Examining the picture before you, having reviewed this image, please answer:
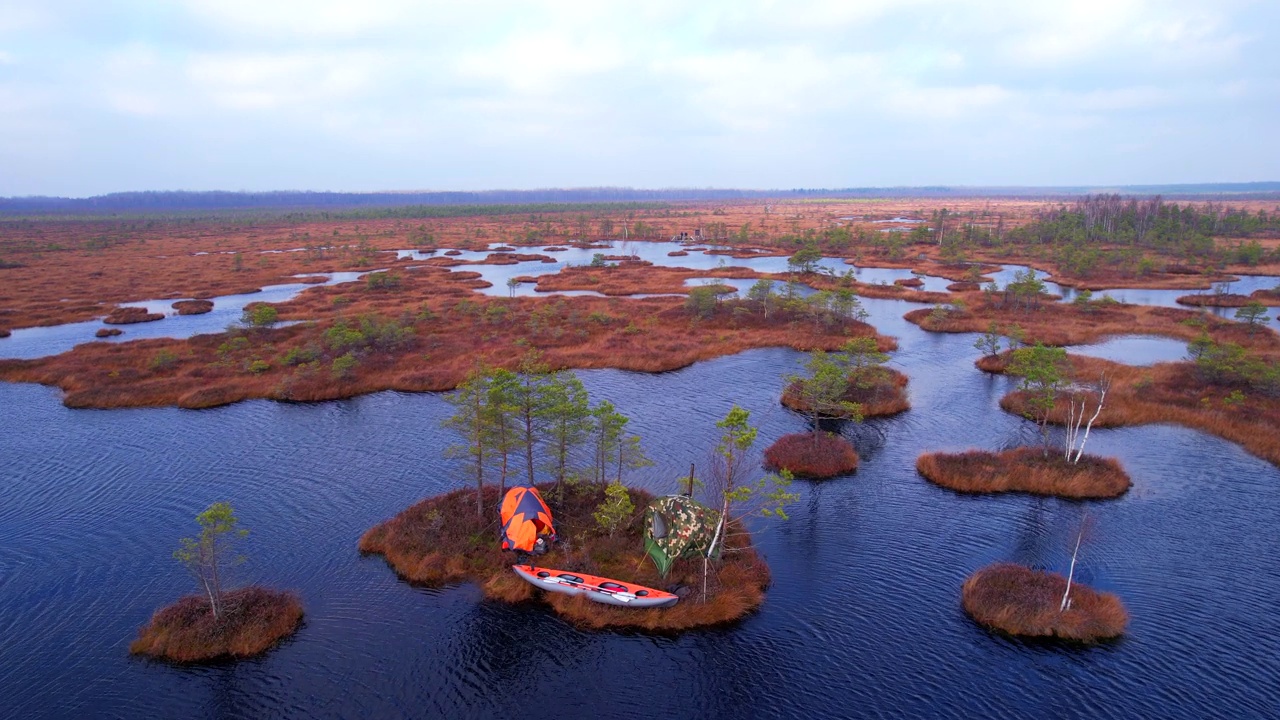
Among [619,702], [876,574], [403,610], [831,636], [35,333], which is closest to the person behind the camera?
[619,702]

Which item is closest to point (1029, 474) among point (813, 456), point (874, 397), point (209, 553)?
point (813, 456)

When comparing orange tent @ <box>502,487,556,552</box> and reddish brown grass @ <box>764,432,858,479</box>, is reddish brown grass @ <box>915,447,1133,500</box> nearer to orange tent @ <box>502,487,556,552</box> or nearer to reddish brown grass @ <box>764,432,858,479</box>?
reddish brown grass @ <box>764,432,858,479</box>

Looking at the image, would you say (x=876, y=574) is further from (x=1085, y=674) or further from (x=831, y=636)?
(x=1085, y=674)

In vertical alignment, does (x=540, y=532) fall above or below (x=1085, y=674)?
above

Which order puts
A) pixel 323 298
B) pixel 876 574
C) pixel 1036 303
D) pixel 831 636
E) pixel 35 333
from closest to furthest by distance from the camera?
pixel 831 636 → pixel 876 574 → pixel 35 333 → pixel 1036 303 → pixel 323 298

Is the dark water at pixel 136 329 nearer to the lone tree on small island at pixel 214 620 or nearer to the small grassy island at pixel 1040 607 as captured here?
the lone tree on small island at pixel 214 620

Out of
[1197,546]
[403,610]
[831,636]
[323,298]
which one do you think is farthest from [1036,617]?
[323,298]
